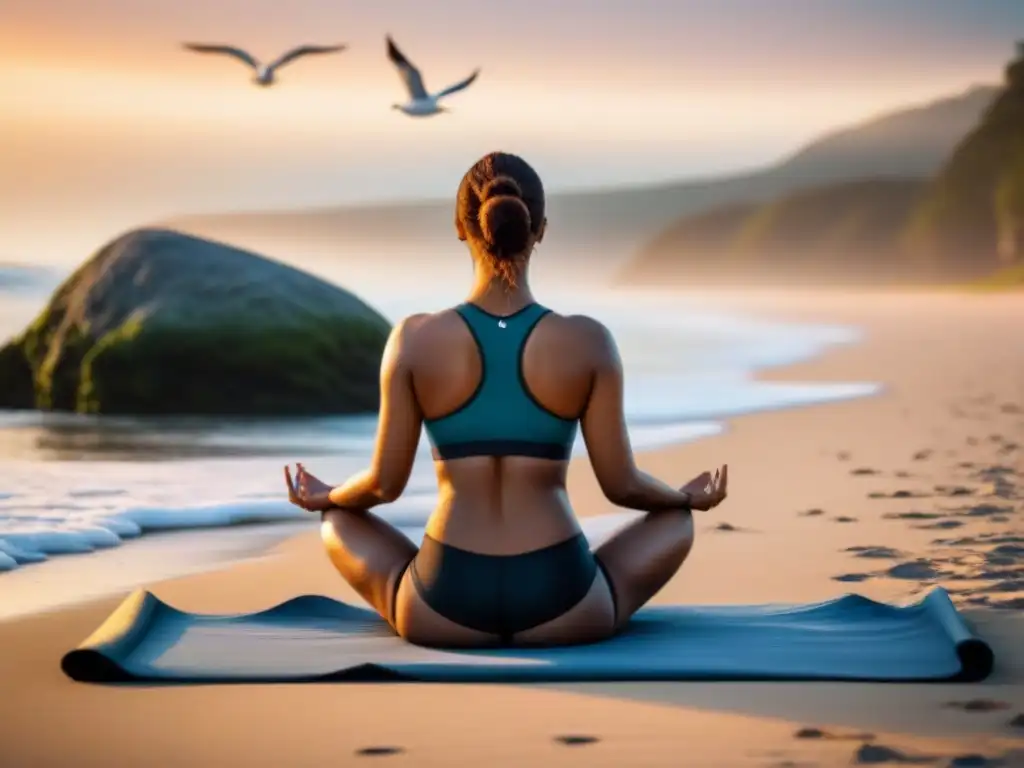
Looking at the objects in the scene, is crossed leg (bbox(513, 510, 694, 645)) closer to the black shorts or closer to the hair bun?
the black shorts

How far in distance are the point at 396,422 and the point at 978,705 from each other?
173 cm

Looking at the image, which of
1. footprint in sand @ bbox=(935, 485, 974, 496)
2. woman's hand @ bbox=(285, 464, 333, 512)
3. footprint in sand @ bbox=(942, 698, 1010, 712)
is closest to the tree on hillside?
footprint in sand @ bbox=(935, 485, 974, 496)

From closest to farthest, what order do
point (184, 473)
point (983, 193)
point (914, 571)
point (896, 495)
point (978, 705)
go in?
point (978, 705)
point (914, 571)
point (896, 495)
point (184, 473)
point (983, 193)

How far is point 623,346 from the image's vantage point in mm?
24203

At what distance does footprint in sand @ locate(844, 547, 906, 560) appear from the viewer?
→ 6.75 m

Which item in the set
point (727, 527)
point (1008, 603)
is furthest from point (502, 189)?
point (727, 527)

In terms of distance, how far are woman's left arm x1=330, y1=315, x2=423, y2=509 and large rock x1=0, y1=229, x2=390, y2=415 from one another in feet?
28.9

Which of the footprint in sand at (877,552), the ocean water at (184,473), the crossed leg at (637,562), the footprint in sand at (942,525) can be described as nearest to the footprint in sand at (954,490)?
the footprint in sand at (942,525)

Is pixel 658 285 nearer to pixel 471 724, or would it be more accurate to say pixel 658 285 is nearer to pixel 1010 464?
pixel 1010 464

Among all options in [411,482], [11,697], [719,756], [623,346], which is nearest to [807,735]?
[719,756]

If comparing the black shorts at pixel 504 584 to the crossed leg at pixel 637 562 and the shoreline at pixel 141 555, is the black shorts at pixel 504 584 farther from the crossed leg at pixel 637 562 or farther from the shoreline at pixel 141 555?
the shoreline at pixel 141 555

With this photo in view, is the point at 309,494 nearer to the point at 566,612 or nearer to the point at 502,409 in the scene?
the point at 502,409

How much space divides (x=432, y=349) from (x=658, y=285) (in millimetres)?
72547

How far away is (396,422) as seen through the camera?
4938 millimetres
